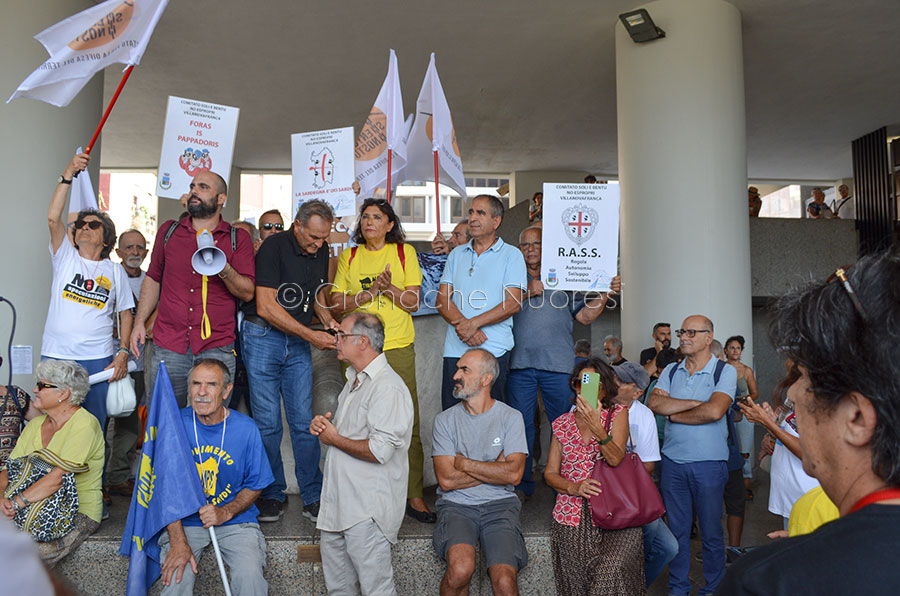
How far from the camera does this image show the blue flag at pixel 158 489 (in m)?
3.63

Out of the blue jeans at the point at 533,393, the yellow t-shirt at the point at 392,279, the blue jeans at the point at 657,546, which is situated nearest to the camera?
the blue jeans at the point at 657,546

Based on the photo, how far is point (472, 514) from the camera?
385cm

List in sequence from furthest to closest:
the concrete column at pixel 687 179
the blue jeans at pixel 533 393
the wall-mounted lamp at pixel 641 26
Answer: the wall-mounted lamp at pixel 641 26 → the concrete column at pixel 687 179 → the blue jeans at pixel 533 393

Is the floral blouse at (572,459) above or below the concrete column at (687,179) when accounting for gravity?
below

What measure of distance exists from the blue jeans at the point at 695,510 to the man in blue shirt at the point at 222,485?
2086 mm

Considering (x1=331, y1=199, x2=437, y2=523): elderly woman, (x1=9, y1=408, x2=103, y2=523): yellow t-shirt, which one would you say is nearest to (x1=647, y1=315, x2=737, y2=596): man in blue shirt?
(x1=331, y1=199, x2=437, y2=523): elderly woman

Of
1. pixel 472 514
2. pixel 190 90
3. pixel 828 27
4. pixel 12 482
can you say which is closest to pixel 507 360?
pixel 472 514

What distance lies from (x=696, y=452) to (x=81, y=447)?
3.17 meters

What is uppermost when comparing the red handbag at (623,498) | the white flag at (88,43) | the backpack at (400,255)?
the white flag at (88,43)

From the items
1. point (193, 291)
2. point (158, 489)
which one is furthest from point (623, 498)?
point (193, 291)

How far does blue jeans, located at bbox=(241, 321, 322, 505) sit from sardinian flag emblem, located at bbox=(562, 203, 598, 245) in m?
1.67

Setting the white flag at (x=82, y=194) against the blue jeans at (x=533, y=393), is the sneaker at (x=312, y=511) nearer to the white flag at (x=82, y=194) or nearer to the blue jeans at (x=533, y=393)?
the blue jeans at (x=533, y=393)

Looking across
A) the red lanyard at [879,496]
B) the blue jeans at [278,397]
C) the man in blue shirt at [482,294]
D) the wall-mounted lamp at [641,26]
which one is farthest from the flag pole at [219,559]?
the wall-mounted lamp at [641,26]

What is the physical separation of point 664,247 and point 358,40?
167 inches
